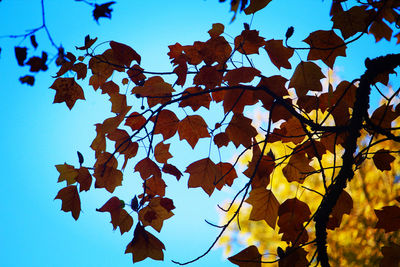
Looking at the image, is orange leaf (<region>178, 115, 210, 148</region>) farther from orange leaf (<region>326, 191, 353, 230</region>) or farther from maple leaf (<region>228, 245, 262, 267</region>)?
orange leaf (<region>326, 191, 353, 230</region>)

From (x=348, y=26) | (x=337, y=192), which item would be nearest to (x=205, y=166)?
(x=337, y=192)

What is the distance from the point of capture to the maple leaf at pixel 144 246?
148cm

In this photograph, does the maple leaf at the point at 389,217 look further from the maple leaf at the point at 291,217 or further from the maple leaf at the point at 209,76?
the maple leaf at the point at 209,76

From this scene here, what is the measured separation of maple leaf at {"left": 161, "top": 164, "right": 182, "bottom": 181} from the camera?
65.4 inches

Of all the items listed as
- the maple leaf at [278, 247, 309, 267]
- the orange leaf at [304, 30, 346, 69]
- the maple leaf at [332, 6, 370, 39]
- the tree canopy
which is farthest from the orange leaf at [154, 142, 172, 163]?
the maple leaf at [332, 6, 370, 39]

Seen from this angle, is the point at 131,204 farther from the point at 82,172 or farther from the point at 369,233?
the point at 369,233

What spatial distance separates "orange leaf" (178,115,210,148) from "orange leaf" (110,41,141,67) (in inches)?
17.7

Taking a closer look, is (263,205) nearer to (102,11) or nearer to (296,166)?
(296,166)

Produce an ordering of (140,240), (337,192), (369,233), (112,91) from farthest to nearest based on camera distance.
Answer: (369,233) < (112,91) < (140,240) < (337,192)

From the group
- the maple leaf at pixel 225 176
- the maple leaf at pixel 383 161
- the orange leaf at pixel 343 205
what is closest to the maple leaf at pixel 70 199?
the maple leaf at pixel 225 176

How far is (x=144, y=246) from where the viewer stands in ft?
4.92

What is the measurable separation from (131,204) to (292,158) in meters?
0.96

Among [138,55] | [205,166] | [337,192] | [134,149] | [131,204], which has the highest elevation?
[138,55]

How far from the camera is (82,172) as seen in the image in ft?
5.24
